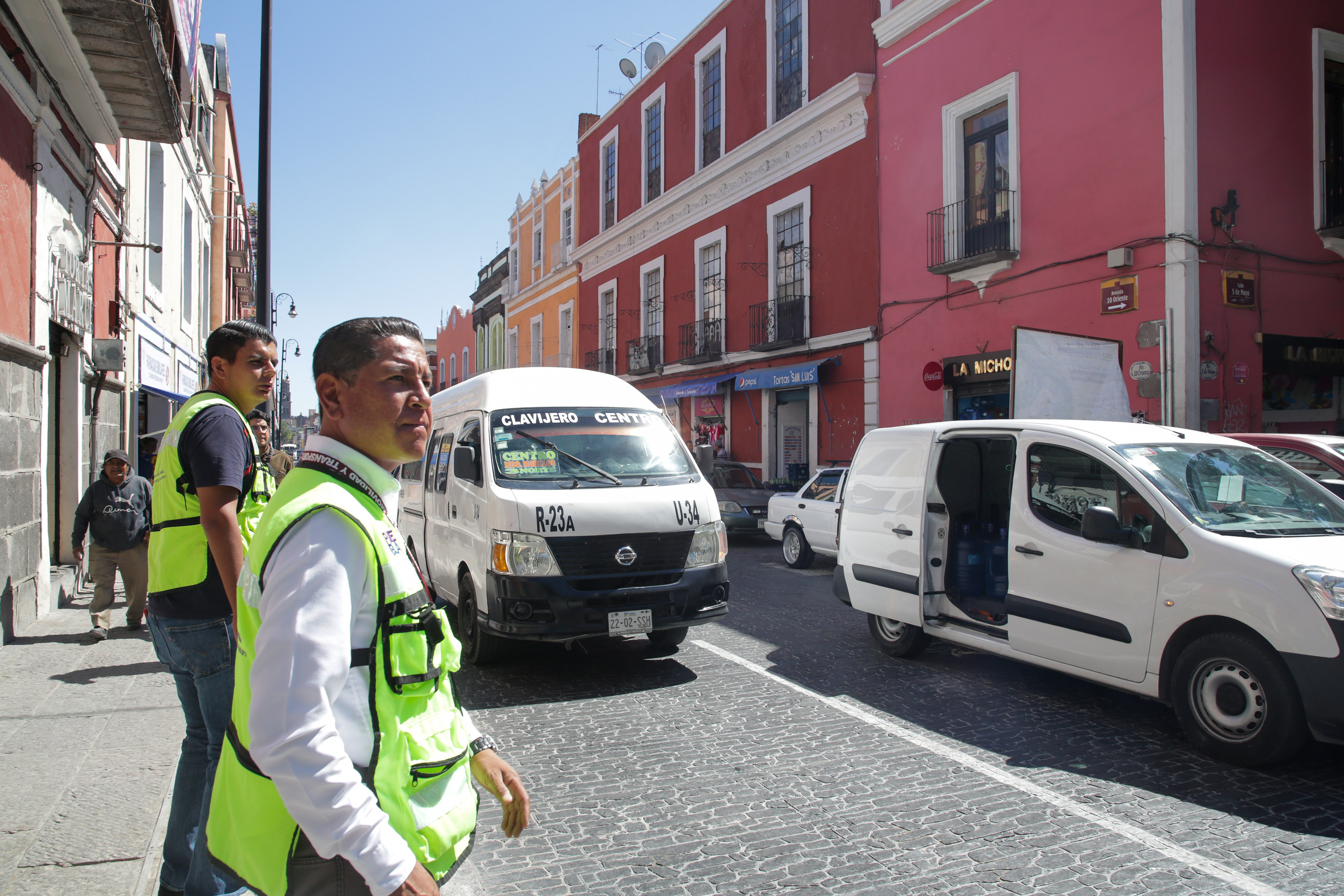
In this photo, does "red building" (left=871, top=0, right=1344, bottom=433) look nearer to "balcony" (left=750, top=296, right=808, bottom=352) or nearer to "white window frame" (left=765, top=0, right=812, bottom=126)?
"balcony" (left=750, top=296, right=808, bottom=352)

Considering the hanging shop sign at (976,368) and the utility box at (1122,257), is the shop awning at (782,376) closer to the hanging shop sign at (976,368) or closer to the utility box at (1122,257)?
the hanging shop sign at (976,368)

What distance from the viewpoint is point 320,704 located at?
1431mm

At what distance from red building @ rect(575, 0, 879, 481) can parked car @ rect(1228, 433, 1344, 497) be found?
32.0 ft

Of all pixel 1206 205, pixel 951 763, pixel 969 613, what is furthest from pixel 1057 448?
pixel 1206 205

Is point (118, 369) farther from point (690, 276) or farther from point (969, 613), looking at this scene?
point (690, 276)

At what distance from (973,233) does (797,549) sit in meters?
6.56

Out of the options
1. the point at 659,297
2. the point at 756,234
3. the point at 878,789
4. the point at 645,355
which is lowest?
the point at 878,789

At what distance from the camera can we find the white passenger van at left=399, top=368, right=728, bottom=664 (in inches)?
231

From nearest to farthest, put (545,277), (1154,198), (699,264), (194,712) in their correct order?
(194,712) → (1154,198) → (699,264) → (545,277)

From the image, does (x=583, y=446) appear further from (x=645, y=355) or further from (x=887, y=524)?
(x=645, y=355)

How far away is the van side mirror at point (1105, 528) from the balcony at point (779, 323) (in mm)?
14392

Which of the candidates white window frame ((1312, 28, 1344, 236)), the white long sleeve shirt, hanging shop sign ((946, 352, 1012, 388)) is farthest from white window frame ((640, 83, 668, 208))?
the white long sleeve shirt

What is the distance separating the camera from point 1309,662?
4098mm

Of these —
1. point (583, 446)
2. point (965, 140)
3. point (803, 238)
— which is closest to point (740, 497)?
point (803, 238)
